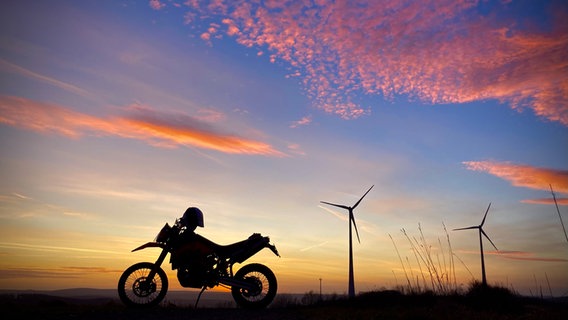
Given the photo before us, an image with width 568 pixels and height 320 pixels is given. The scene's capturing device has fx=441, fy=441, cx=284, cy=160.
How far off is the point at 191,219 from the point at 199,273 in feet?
5.11

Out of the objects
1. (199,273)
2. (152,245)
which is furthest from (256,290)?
(152,245)

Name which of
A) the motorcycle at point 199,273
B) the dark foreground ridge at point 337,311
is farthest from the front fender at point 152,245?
the dark foreground ridge at point 337,311

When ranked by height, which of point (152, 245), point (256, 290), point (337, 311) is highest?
point (152, 245)

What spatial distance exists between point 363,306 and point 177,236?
5740mm

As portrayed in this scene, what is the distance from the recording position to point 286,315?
10.5m

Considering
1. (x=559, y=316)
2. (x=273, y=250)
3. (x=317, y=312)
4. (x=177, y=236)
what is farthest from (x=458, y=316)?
(x=177, y=236)

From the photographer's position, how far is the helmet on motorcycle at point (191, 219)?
1284 cm

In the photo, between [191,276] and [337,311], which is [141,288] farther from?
[337,311]

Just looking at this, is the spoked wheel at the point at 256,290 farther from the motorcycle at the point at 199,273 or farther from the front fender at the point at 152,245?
the front fender at the point at 152,245

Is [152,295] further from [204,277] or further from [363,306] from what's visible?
[363,306]

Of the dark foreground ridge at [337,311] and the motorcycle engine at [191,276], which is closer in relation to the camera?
the dark foreground ridge at [337,311]

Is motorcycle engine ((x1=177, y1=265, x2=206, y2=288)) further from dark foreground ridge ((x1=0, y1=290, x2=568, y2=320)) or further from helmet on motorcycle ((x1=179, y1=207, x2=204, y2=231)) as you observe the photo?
helmet on motorcycle ((x1=179, y1=207, x2=204, y2=231))

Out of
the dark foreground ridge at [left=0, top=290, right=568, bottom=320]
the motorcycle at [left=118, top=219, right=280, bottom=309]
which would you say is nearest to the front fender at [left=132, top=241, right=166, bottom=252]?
the motorcycle at [left=118, top=219, right=280, bottom=309]

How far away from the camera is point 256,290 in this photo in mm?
12586
